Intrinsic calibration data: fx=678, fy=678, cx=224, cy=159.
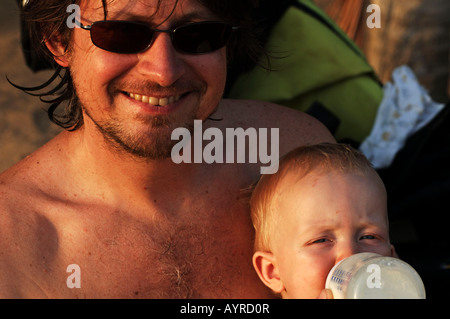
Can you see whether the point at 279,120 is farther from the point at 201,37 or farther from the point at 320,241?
the point at 320,241

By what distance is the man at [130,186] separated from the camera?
6.67 ft

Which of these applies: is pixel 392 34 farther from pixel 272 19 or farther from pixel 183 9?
pixel 183 9

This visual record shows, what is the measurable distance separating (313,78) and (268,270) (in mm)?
1287

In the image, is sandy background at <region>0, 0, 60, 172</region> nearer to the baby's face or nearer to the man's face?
the man's face

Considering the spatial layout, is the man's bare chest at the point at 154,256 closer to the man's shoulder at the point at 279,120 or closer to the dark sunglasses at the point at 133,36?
the man's shoulder at the point at 279,120

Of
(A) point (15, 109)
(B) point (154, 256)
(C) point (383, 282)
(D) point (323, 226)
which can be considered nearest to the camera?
(C) point (383, 282)

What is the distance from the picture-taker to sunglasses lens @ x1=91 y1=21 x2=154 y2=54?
2.00m

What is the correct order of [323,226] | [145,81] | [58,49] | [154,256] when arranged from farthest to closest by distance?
1. [58,49]
2. [154,256]
3. [145,81]
4. [323,226]

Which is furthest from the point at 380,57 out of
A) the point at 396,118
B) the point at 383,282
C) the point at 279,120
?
the point at 383,282

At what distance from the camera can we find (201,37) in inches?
83.8

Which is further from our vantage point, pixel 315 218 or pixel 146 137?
pixel 146 137

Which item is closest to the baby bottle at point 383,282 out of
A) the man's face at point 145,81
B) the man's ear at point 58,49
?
the man's face at point 145,81

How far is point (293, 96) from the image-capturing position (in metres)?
3.13
